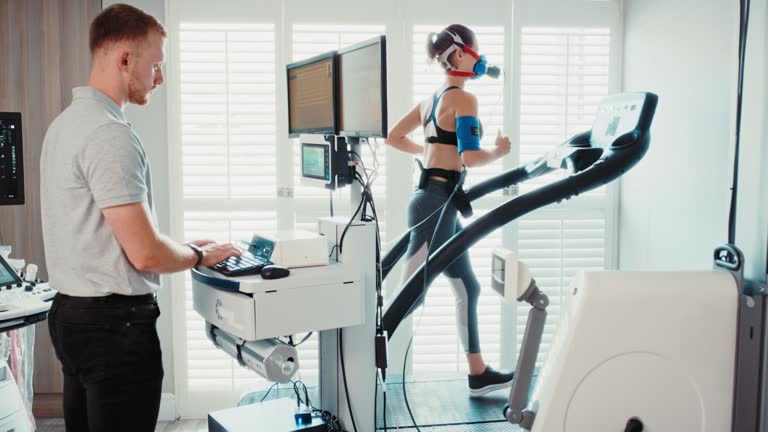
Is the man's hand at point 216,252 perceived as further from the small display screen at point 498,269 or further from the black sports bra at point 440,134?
the black sports bra at point 440,134

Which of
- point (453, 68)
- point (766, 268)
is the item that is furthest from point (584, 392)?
point (453, 68)

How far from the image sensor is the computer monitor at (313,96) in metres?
2.25

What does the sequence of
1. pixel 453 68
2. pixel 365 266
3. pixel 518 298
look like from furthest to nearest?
pixel 453 68
pixel 365 266
pixel 518 298

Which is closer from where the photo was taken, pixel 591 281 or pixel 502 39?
pixel 591 281

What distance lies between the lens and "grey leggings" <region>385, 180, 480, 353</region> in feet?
9.65

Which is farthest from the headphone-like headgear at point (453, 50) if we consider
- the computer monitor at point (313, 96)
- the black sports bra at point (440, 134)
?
the computer monitor at point (313, 96)

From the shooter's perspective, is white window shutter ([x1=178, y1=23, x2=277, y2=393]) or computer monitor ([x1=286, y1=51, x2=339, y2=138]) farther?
white window shutter ([x1=178, y1=23, x2=277, y2=393])

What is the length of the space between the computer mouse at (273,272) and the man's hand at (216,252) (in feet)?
0.48

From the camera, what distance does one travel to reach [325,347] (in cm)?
231

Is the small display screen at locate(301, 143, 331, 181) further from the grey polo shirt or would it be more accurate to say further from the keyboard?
the grey polo shirt

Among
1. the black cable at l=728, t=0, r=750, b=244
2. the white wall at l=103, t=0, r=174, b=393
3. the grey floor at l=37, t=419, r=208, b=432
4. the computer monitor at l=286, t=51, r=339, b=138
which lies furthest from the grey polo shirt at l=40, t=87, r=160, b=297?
the grey floor at l=37, t=419, r=208, b=432

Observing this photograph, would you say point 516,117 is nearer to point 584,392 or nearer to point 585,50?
point 585,50

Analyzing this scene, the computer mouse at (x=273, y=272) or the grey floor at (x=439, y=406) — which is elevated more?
the computer mouse at (x=273, y=272)

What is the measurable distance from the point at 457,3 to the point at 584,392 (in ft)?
8.46
